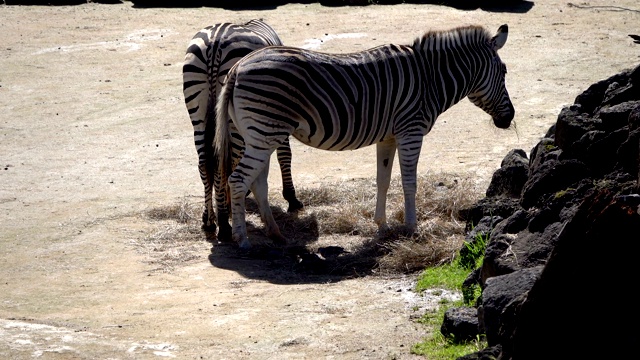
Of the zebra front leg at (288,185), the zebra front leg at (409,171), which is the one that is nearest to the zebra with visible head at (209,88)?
the zebra front leg at (288,185)

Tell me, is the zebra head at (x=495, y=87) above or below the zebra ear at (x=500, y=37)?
below

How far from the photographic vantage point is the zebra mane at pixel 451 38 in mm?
9188

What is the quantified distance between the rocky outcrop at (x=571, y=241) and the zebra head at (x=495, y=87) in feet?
4.69

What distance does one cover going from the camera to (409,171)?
895cm

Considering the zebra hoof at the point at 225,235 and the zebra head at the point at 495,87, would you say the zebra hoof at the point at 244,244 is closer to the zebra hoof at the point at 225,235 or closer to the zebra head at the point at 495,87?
the zebra hoof at the point at 225,235

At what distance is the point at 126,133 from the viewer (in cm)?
1275

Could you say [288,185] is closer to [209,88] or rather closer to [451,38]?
[209,88]

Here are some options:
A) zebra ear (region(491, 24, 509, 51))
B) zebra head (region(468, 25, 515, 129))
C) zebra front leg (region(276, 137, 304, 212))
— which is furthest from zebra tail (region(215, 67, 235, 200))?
zebra ear (region(491, 24, 509, 51))

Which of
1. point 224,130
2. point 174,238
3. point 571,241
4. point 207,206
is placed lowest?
point 174,238

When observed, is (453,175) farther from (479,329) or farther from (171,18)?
(171,18)

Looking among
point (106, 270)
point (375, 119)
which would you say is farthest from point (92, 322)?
point (375, 119)

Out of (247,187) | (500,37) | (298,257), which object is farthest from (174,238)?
(500,37)

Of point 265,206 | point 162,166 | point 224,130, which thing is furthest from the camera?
point 162,166

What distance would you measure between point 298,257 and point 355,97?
1.57m
